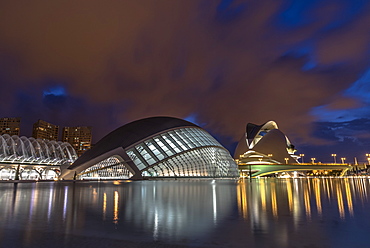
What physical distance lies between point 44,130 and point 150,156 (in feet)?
551

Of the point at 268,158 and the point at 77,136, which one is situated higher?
the point at 77,136

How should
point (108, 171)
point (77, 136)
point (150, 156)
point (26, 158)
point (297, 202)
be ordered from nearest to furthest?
point (297, 202)
point (150, 156)
point (108, 171)
point (26, 158)
point (77, 136)

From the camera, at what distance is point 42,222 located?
6070 mm

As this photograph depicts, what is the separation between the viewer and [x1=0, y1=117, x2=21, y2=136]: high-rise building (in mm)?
156875

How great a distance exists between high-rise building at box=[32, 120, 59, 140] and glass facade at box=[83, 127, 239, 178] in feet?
524

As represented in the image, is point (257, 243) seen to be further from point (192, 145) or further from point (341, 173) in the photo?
point (341, 173)

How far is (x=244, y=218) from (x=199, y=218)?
120 cm

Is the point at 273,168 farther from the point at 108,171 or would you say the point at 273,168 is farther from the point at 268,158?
the point at 108,171

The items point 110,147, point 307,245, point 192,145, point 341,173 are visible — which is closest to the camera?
point 307,245

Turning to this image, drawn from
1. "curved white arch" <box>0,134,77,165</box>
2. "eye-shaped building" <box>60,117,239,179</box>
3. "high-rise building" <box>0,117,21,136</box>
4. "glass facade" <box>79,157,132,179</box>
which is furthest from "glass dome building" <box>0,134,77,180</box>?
"high-rise building" <box>0,117,21,136</box>

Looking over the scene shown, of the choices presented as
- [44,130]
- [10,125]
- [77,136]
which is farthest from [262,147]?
[10,125]

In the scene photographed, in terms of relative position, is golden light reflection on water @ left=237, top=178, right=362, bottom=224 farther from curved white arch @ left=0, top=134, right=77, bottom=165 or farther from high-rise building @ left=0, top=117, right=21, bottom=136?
high-rise building @ left=0, top=117, right=21, bottom=136

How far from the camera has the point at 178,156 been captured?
3816 cm

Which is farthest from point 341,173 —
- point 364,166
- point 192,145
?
point 192,145
